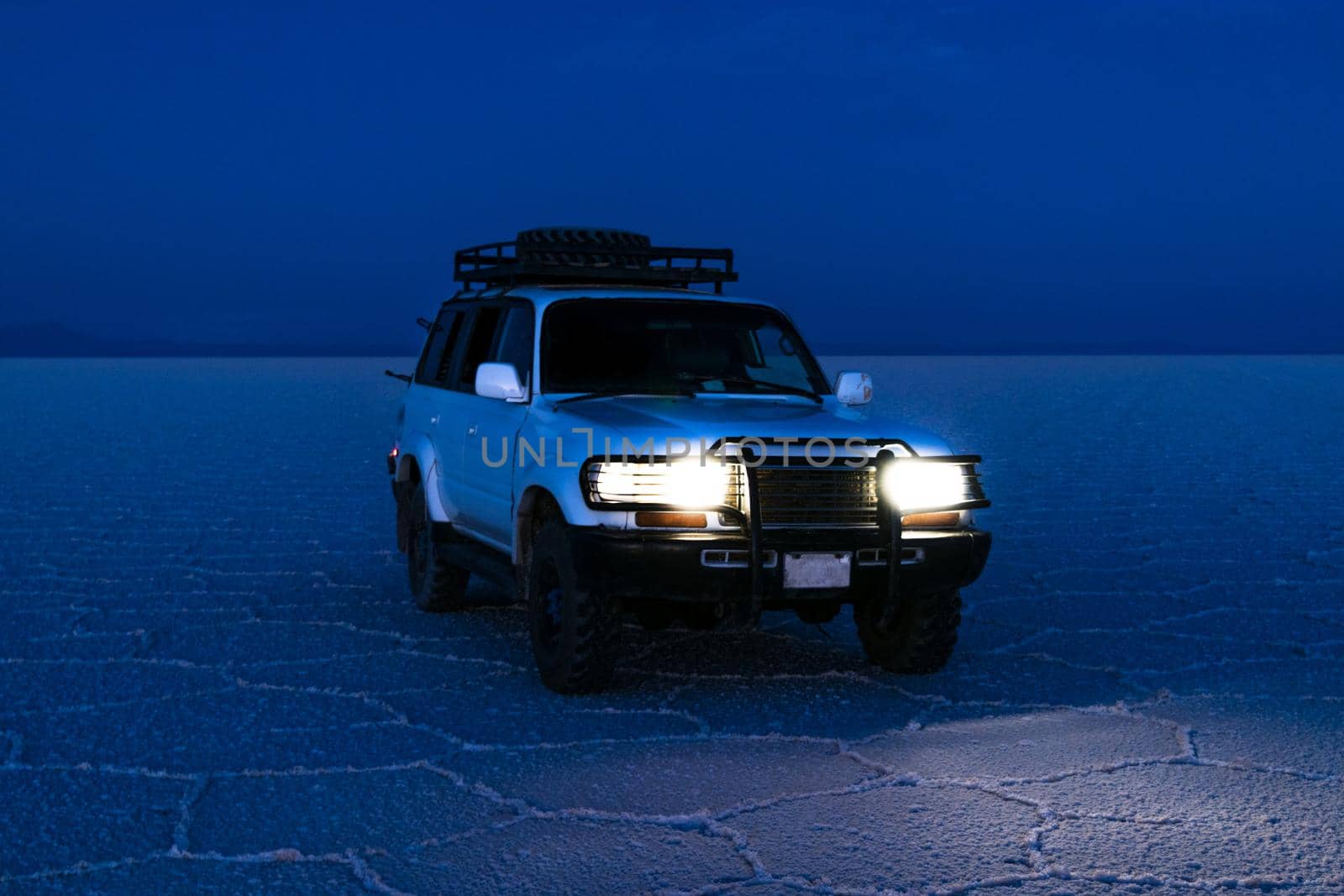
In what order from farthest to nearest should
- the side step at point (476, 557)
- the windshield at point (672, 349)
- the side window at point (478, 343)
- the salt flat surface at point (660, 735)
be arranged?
the side window at point (478, 343) → the windshield at point (672, 349) → the side step at point (476, 557) → the salt flat surface at point (660, 735)

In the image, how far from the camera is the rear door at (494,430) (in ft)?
24.8

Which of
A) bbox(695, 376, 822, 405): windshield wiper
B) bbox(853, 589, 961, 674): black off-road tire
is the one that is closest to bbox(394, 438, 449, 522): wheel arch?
bbox(695, 376, 822, 405): windshield wiper

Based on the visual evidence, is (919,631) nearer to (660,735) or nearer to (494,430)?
(660,735)

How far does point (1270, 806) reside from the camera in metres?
5.15

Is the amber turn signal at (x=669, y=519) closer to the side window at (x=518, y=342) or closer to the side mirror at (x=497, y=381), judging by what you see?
the side mirror at (x=497, y=381)

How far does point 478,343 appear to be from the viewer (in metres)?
8.79

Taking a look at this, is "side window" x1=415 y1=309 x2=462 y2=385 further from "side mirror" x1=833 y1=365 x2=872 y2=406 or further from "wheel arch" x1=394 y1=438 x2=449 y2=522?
"side mirror" x1=833 y1=365 x2=872 y2=406

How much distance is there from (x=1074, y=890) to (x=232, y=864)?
2.39 metres

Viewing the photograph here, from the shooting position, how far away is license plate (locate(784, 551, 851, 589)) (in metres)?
6.40

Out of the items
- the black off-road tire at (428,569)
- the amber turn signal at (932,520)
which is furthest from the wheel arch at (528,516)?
the amber turn signal at (932,520)

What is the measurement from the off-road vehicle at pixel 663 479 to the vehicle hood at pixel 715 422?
15 millimetres

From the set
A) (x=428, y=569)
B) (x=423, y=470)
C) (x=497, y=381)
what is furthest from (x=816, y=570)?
(x=423, y=470)

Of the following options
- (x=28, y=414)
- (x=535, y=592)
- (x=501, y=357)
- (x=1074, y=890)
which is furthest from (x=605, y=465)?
(x=28, y=414)

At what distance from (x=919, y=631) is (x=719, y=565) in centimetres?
126
